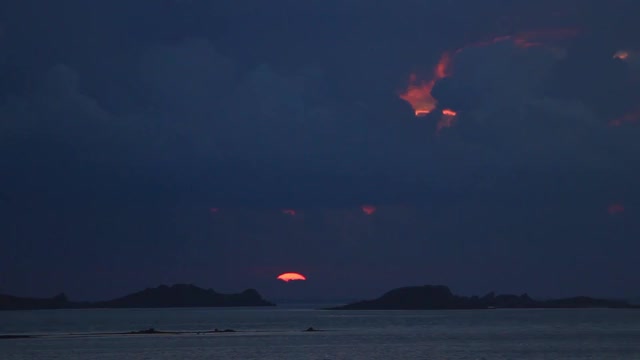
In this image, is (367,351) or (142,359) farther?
(367,351)

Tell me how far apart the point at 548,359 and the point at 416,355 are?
41.8 feet

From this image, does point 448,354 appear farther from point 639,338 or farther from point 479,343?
point 639,338

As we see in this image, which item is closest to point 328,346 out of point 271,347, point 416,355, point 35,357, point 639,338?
point 271,347

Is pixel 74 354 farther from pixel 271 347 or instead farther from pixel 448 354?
pixel 448 354

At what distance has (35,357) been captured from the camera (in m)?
91.6

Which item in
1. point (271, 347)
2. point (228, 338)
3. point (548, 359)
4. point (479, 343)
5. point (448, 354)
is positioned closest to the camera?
point (548, 359)

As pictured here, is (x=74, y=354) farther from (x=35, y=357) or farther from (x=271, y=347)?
(x=271, y=347)

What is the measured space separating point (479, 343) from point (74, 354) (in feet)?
163

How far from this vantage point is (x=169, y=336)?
13188 centimetres

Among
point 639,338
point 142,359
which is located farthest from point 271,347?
point 639,338

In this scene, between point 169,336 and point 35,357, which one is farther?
point 169,336

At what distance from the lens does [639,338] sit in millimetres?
126688

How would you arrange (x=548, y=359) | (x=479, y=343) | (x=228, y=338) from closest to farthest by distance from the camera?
(x=548, y=359) < (x=479, y=343) < (x=228, y=338)

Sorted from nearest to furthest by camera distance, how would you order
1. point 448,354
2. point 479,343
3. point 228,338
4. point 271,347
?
point 448,354, point 271,347, point 479,343, point 228,338
